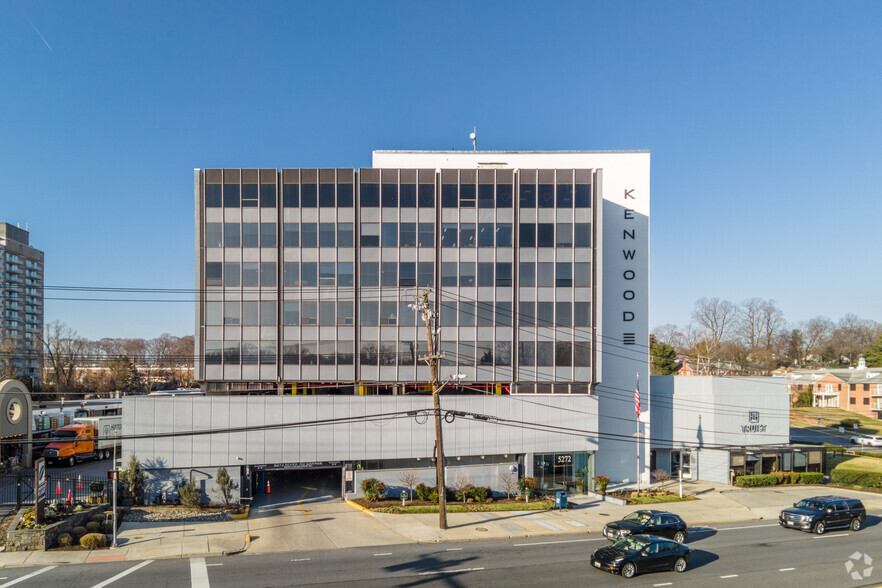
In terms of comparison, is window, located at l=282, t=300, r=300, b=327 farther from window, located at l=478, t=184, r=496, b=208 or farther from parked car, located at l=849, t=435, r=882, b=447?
parked car, located at l=849, t=435, r=882, b=447

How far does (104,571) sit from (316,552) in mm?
8099

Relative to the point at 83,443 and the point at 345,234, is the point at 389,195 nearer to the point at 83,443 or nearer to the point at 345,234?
the point at 345,234

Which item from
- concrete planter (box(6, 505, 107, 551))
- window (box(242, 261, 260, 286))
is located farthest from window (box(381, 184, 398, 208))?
concrete planter (box(6, 505, 107, 551))

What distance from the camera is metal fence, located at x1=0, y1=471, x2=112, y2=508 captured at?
30.8m

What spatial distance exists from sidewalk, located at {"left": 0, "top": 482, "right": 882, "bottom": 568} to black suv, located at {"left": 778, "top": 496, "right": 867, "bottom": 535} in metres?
3.38

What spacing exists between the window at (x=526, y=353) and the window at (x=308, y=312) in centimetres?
1481

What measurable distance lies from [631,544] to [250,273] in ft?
100

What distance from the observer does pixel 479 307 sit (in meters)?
42.7

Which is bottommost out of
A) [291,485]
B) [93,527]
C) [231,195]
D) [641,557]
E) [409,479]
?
[291,485]

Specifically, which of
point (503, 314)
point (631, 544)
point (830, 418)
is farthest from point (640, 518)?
point (830, 418)

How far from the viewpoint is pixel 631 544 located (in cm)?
2284

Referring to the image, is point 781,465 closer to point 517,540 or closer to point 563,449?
point 563,449

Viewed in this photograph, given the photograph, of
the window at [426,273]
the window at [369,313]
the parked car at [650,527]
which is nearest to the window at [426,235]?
the window at [426,273]

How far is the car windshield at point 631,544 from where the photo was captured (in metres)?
22.6
